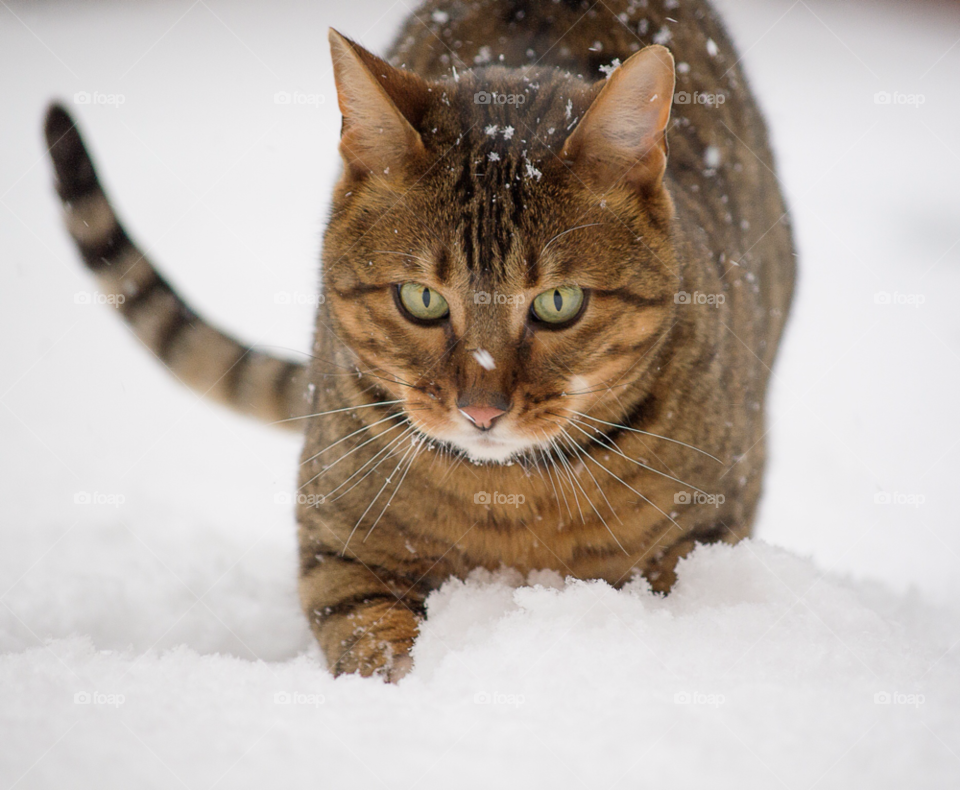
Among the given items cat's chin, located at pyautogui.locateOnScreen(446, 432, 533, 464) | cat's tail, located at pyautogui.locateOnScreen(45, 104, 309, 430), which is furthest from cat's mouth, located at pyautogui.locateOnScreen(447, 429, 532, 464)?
cat's tail, located at pyautogui.locateOnScreen(45, 104, 309, 430)

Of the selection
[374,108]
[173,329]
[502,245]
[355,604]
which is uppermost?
[374,108]

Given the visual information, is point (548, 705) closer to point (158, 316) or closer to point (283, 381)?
point (283, 381)

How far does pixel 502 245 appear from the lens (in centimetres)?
125

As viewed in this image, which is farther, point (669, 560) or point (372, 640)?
point (669, 560)

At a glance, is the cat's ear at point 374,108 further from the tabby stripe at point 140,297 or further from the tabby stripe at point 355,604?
the tabby stripe at point 140,297

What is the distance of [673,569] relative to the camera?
153 cm

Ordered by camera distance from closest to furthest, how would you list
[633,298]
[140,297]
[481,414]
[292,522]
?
1. [481,414]
2. [633,298]
3. [292,522]
4. [140,297]

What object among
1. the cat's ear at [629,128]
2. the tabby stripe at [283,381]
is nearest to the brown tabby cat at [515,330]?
the cat's ear at [629,128]

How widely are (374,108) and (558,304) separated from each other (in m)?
0.47

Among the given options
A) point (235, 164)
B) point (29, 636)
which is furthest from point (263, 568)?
point (235, 164)

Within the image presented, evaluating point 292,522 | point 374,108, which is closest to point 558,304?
point 374,108

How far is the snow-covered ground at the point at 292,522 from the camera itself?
1.00 m

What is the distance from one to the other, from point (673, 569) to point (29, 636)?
1346mm

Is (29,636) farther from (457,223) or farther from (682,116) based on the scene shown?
(682,116)
